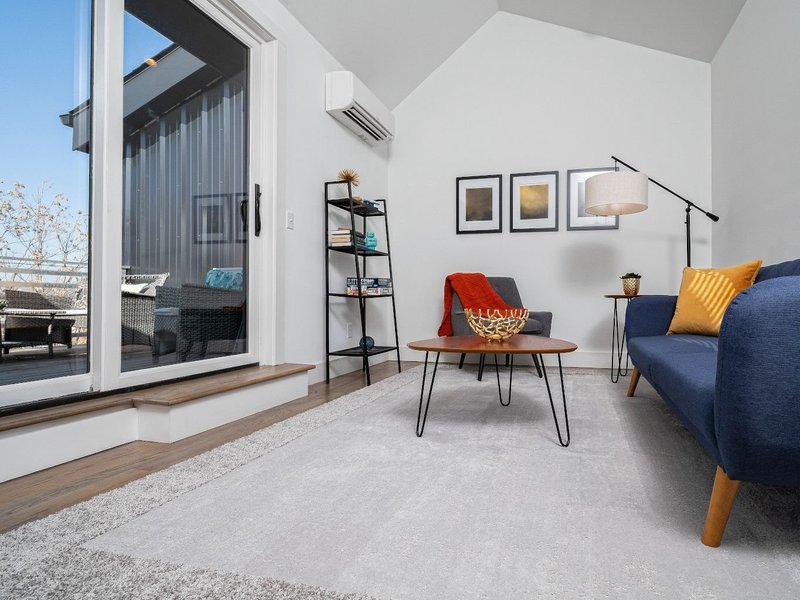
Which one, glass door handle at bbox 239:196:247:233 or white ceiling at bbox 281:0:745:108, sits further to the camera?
white ceiling at bbox 281:0:745:108

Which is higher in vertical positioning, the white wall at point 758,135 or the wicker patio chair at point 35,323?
the white wall at point 758,135

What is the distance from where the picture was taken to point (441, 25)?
166 inches

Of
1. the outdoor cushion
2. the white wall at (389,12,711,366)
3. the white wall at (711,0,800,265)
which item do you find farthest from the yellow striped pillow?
the outdoor cushion

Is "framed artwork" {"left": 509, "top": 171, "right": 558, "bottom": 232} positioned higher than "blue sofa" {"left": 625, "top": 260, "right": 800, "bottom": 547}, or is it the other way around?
"framed artwork" {"left": 509, "top": 171, "right": 558, "bottom": 232}

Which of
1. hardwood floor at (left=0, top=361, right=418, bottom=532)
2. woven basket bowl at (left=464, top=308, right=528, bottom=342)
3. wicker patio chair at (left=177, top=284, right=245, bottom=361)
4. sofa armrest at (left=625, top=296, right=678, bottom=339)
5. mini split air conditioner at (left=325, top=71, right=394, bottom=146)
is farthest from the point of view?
mini split air conditioner at (left=325, top=71, right=394, bottom=146)

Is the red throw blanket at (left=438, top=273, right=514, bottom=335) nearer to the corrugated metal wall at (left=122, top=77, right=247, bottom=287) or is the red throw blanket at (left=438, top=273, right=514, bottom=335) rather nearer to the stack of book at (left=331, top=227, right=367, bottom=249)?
the stack of book at (left=331, top=227, right=367, bottom=249)

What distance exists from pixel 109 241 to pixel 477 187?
3347 millimetres

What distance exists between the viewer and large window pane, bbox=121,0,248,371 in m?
2.18

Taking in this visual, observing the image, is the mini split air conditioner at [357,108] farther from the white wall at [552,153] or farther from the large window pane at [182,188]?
the large window pane at [182,188]

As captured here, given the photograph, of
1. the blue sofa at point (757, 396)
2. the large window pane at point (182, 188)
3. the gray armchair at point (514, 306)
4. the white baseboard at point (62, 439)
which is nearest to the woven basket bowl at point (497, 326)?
the gray armchair at point (514, 306)

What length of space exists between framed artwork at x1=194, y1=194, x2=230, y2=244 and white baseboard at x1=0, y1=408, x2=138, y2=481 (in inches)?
38.7

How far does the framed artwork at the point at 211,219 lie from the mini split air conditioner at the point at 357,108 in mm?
1348

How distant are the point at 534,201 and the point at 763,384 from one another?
3.66 meters

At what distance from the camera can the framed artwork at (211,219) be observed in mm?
2559
